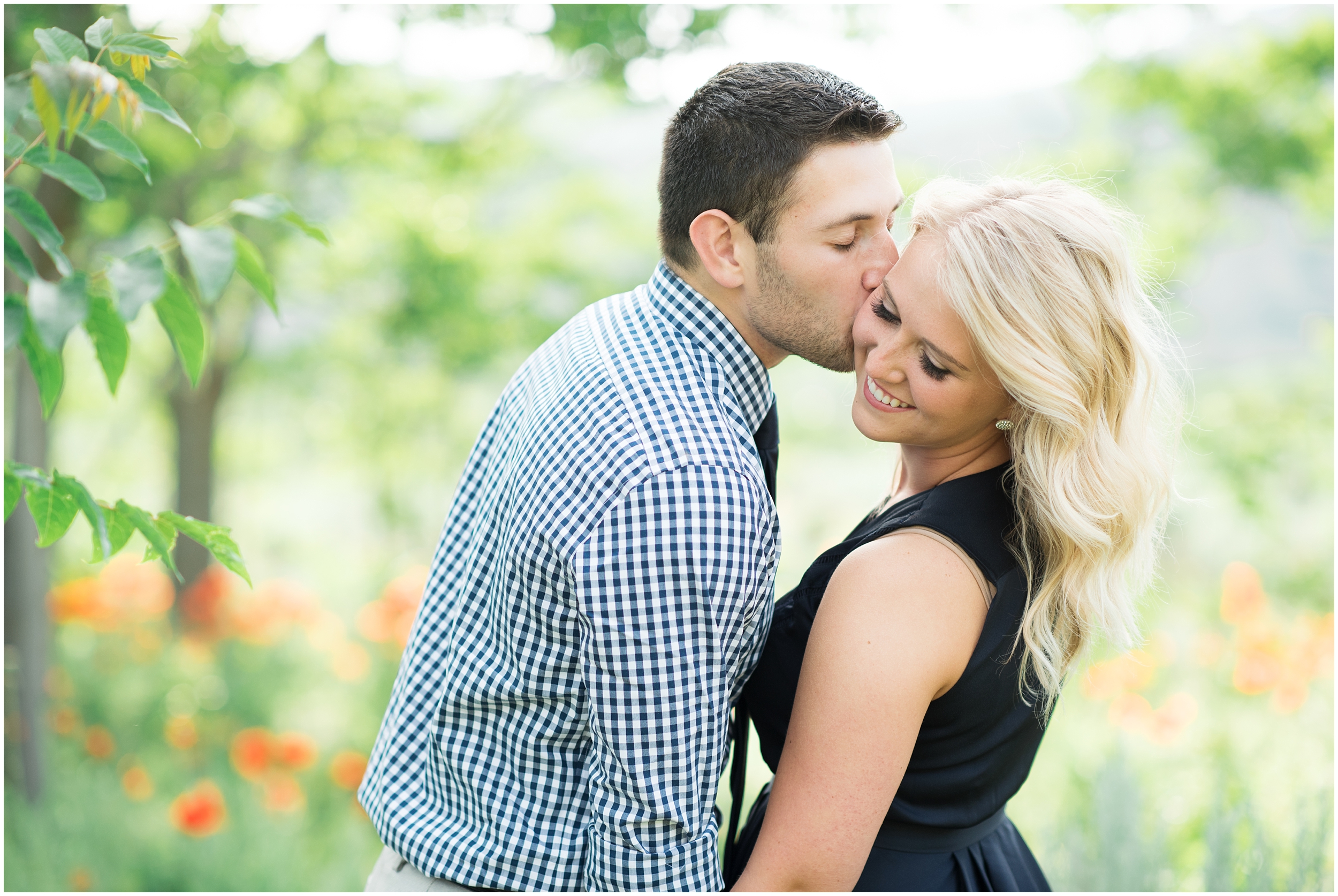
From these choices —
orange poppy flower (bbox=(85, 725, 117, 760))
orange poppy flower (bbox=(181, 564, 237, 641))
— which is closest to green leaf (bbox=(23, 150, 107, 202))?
orange poppy flower (bbox=(85, 725, 117, 760))

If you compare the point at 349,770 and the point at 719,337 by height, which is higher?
the point at 719,337

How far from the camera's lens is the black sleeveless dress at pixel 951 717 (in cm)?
175

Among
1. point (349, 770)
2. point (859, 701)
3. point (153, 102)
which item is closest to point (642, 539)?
point (859, 701)

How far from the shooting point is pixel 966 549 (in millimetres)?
1751

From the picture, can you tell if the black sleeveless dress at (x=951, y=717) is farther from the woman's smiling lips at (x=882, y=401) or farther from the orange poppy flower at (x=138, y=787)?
the orange poppy flower at (x=138, y=787)

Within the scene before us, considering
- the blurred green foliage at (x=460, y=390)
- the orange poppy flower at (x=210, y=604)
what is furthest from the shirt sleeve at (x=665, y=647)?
the orange poppy flower at (x=210, y=604)

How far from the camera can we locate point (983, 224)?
1.79m

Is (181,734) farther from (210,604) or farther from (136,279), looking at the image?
(136,279)

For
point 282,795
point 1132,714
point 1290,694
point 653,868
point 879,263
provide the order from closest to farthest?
1. point 653,868
2. point 879,263
3. point 282,795
4. point 1132,714
5. point 1290,694

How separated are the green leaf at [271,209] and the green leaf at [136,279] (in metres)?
0.12

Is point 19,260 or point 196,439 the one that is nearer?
point 19,260

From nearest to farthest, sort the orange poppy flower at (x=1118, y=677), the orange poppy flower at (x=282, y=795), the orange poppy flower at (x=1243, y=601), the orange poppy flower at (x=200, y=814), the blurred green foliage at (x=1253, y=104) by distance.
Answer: the orange poppy flower at (x=200, y=814)
the orange poppy flower at (x=282, y=795)
the orange poppy flower at (x=1118, y=677)
the orange poppy flower at (x=1243, y=601)
the blurred green foliage at (x=1253, y=104)

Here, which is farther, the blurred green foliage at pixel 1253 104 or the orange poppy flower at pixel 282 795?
the blurred green foliage at pixel 1253 104

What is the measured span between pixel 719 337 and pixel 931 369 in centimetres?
41
